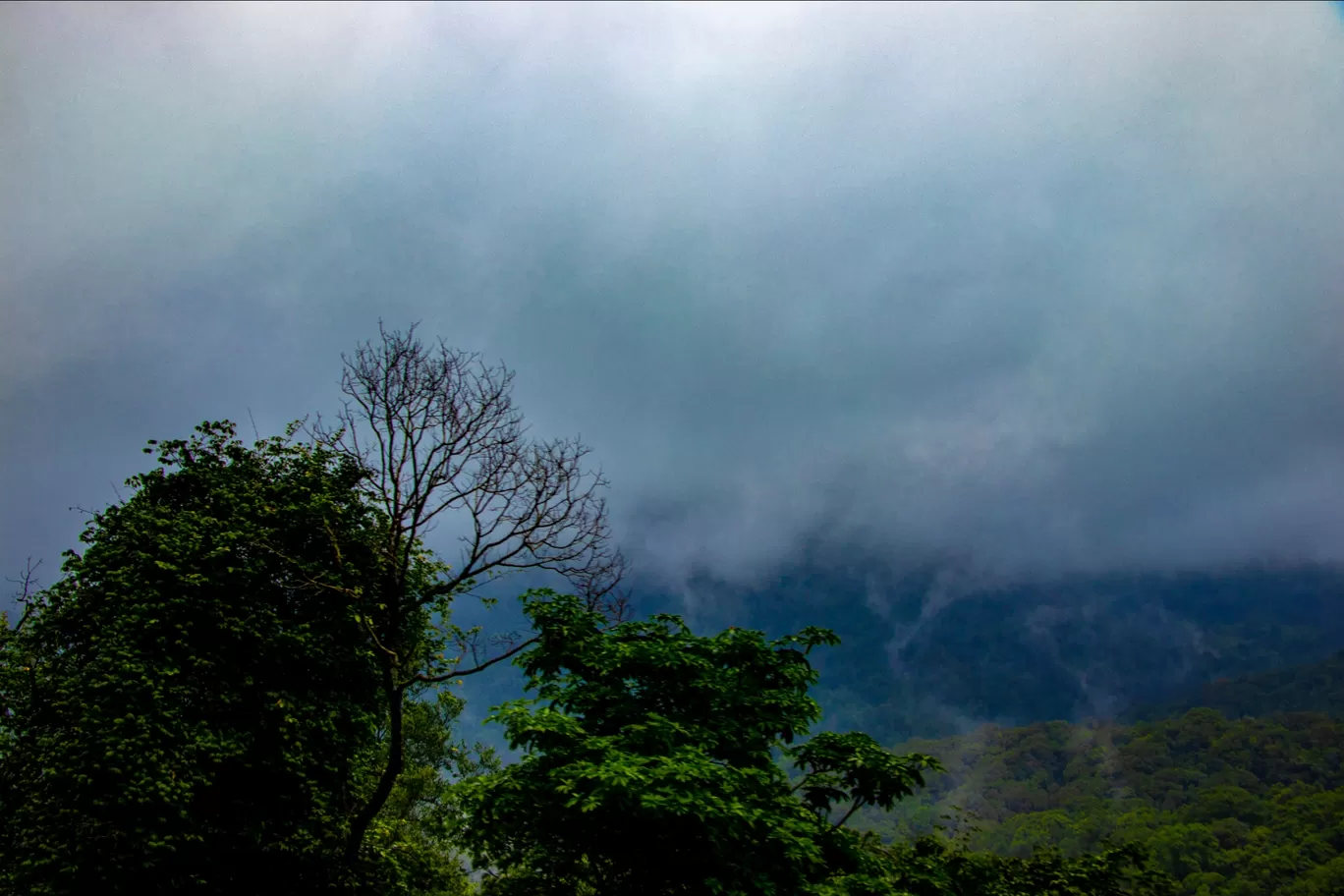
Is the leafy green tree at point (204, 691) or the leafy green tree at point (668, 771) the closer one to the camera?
the leafy green tree at point (668, 771)

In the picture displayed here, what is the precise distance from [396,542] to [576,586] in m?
5.18

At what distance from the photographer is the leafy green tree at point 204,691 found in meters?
19.3

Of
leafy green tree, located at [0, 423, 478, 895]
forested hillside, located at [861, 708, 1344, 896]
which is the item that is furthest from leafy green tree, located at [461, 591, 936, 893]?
forested hillside, located at [861, 708, 1344, 896]

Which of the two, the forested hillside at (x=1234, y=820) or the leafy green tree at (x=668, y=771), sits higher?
the forested hillside at (x=1234, y=820)

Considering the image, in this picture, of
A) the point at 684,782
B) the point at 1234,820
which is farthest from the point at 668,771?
the point at 1234,820

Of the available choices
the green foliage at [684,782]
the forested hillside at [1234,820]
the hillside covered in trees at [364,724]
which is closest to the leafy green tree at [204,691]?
the hillside covered in trees at [364,724]

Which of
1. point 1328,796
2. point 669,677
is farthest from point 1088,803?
point 669,677

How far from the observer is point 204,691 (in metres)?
21.1

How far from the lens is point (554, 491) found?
74.7 ft

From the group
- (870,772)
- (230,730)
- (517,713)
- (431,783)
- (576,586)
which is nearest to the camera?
(517,713)

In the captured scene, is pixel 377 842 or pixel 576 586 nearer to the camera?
pixel 576 586

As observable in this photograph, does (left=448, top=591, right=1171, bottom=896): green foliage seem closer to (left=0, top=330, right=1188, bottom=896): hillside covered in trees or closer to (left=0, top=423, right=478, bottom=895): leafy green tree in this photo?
(left=0, top=330, right=1188, bottom=896): hillside covered in trees

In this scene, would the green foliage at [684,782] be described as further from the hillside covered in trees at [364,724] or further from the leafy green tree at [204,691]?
the leafy green tree at [204,691]

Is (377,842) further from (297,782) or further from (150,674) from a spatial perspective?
(150,674)
